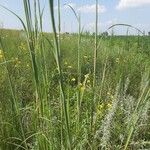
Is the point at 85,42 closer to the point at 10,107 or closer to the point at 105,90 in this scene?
the point at 105,90

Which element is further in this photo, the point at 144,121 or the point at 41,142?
the point at 144,121

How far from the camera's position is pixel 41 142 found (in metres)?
1.58

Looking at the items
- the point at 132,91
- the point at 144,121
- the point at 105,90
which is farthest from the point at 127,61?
the point at 144,121

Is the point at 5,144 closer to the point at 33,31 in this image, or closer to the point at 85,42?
the point at 33,31

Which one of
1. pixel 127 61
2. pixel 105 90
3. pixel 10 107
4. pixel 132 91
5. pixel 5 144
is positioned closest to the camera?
pixel 5 144

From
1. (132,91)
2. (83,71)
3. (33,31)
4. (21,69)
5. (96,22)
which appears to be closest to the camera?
(33,31)

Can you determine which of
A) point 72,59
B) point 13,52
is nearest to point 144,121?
point 13,52

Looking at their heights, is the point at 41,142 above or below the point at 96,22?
below

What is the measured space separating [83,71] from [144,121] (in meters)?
2.81

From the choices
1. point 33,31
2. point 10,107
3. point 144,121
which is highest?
point 33,31

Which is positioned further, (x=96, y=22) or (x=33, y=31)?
(x=96, y=22)

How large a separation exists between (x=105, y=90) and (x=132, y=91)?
459 millimetres

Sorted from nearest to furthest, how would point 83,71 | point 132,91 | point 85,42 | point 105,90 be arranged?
point 105,90 → point 132,91 → point 83,71 → point 85,42

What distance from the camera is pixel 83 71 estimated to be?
525cm
